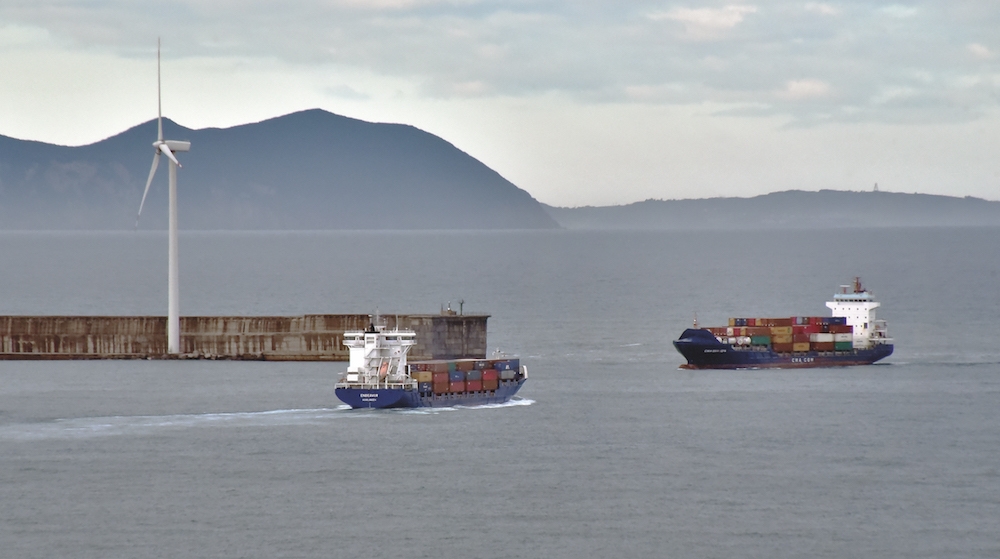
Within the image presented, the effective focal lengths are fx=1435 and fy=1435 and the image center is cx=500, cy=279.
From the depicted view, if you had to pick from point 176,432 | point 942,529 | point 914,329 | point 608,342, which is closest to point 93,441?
point 176,432

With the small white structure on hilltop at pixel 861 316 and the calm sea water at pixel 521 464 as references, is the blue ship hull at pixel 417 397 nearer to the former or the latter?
the calm sea water at pixel 521 464

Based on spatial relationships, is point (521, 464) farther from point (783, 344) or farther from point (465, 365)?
point (783, 344)

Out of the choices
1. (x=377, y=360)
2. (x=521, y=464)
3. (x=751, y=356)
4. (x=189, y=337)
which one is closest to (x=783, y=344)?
(x=751, y=356)

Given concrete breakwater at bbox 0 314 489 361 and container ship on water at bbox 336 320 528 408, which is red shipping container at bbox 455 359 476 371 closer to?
container ship on water at bbox 336 320 528 408

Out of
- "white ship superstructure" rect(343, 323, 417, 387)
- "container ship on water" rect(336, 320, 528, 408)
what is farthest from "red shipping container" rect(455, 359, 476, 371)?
"white ship superstructure" rect(343, 323, 417, 387)

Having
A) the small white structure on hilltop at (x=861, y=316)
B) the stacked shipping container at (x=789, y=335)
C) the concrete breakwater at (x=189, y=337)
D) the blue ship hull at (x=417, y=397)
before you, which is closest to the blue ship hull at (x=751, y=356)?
the stacked shipping container at (x=789, y=335)
